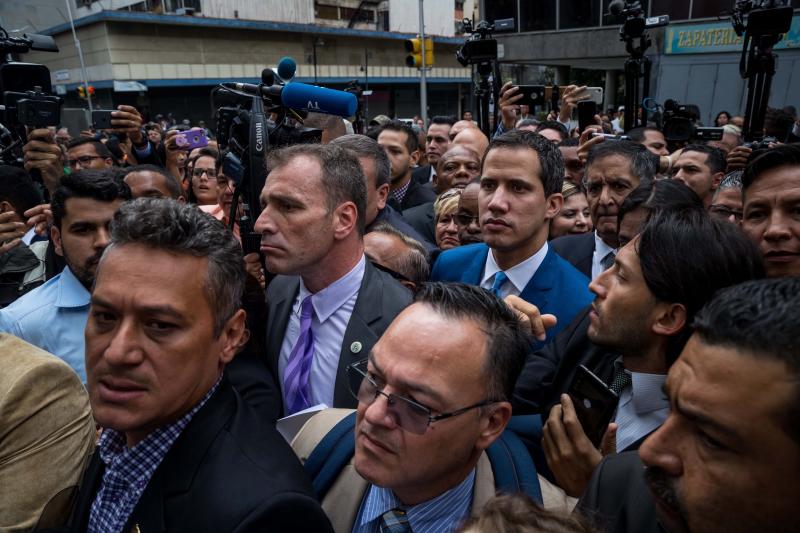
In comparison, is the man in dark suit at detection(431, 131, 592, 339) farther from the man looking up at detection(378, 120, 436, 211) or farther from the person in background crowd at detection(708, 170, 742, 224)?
the man looking up at detection(378, 120, 436, 211)

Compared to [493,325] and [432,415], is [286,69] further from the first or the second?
[432,415]

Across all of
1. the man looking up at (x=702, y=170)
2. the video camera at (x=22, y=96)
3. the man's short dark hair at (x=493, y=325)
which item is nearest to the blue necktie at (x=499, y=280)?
the man's short dark hair at (x=493, y=325)

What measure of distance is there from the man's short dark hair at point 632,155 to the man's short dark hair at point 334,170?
5.98ft

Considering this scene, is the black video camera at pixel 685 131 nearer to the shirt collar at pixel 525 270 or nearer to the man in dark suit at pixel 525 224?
the man in dark suit at pixel 525 224

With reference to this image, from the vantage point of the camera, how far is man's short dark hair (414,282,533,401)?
1585 mm

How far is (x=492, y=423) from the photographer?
1573 mm

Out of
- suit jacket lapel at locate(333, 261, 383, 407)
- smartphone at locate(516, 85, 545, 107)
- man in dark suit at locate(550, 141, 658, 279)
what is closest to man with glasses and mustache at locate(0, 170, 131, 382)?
suit jacket lapel at locate(333, 261, 383, 407)

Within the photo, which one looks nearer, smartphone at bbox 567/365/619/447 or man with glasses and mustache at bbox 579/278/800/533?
man with glasses and mustache at bbox 579/278/800/533

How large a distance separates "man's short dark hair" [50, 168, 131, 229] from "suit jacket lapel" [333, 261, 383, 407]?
4.52 ft

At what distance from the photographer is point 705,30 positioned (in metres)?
17.5

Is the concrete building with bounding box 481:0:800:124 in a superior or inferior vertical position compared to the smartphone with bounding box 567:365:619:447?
superior

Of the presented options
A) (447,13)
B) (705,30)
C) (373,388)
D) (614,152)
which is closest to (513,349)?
(373,388)

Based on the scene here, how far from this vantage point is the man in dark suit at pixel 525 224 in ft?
9.07

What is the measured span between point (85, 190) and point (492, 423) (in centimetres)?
232
